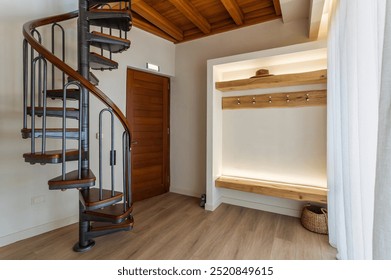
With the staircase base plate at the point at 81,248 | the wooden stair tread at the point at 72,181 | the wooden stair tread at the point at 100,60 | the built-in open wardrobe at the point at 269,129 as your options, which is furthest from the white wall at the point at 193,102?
the wooden stair tread at the point at 72,181

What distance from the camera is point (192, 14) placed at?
303cm

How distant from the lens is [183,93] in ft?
12.8

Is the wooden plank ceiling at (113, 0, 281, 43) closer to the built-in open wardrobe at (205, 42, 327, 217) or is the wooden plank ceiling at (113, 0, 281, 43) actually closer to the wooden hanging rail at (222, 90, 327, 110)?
the built-in open wardrobe at (205, 42, 327, 217)

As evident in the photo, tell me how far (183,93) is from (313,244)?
3.22 m

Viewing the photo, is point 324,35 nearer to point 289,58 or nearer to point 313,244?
point 289,58

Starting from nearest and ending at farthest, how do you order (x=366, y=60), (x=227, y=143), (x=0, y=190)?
(x=366, y=60) < (x=0, y=190) < (x=227, y=143)

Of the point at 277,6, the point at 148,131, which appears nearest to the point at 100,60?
the point at 148,131

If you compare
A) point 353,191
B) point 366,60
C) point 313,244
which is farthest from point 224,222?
point 366,60

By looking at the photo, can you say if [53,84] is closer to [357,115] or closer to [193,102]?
[193,102]

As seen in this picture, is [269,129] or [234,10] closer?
[234,10]

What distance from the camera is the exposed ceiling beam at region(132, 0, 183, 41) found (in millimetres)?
2845

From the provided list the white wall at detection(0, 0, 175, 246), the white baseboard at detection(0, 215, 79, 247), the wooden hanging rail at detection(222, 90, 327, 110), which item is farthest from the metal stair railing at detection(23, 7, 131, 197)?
the wooden hanging rail at detection(222, 90, 327, 110)

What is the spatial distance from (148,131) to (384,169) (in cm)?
339

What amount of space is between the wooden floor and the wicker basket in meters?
0.07
